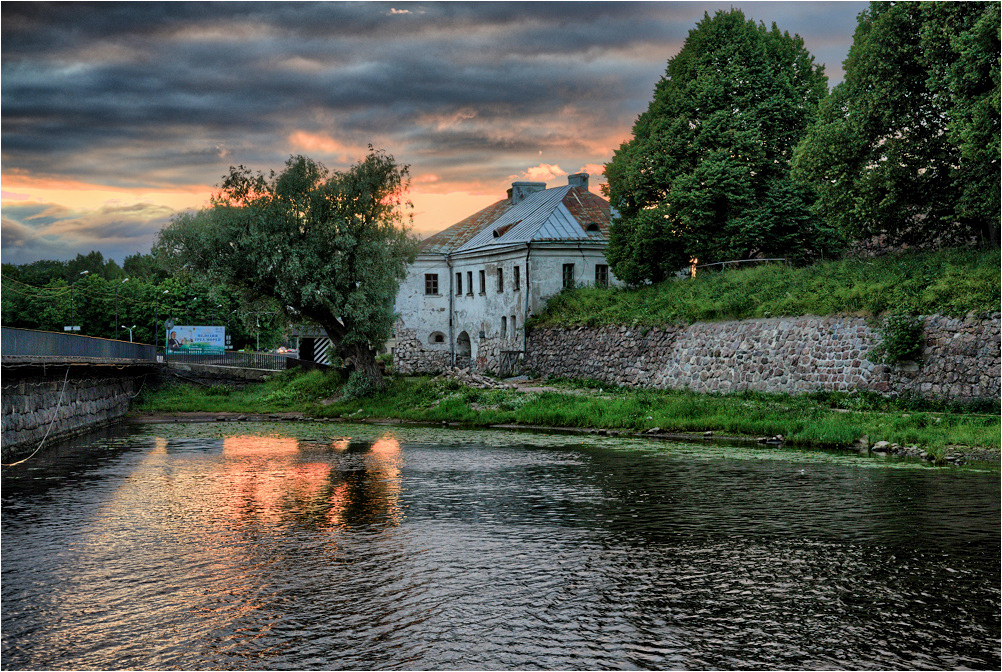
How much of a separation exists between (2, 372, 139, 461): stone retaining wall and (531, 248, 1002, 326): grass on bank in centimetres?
2146

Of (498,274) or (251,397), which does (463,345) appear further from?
(251,397)

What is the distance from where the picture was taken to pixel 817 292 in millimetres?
31828

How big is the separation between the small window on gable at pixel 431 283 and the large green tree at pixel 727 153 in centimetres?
1589

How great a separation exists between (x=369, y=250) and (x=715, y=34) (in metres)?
19.4

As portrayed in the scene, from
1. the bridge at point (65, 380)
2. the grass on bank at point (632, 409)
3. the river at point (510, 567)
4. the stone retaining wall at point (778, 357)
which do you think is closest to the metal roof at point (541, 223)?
the stone retaining wall at point (778, 357)

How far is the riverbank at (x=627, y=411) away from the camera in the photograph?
2275 cm

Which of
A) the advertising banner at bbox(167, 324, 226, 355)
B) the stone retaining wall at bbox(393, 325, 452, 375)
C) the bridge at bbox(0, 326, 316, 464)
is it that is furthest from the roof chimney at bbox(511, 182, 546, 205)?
the advertising banner at bbox(167, 324, 226, 355)

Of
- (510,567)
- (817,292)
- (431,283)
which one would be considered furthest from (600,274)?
(510,567)

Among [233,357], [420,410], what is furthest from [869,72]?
[233,357]

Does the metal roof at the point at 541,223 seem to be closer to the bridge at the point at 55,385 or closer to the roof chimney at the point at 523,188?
the roof chimney at the point at 523,188

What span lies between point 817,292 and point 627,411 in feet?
26.7

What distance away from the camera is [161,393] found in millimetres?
46531

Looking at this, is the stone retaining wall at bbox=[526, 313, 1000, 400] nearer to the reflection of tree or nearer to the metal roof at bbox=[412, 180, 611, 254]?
the metal roof at bbox=[412, 180, 611, 254]

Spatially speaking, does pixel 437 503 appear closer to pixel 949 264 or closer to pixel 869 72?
pixel 949 264
